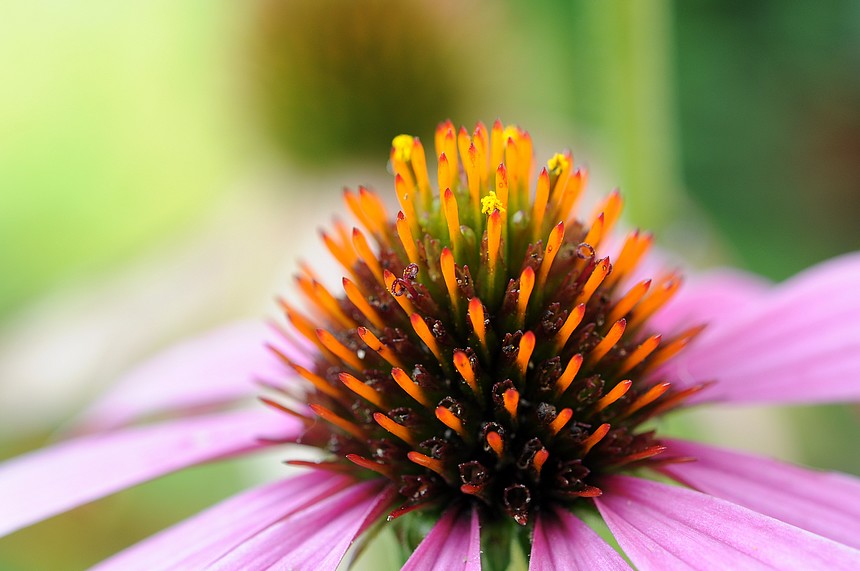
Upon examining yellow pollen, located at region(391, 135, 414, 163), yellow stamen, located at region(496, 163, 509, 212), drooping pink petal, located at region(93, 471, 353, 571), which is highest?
yellow pollen, located at region(391, 135, 414, 163)

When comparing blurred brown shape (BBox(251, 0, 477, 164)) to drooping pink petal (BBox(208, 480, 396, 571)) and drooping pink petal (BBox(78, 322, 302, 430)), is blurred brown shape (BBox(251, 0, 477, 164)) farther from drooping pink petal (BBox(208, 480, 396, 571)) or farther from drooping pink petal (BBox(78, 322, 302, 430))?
drooping pink petal (BBox(208, 480, 396, 571))

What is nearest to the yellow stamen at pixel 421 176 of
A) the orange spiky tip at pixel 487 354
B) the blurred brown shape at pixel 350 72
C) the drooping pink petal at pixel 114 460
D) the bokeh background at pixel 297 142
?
the orange spiky tip at pixel 487 354

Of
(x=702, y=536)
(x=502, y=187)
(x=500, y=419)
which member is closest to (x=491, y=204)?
(x=502, y=187)

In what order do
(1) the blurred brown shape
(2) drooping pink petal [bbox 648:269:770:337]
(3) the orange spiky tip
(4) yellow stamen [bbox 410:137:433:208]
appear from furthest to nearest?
(1) the blurred brown shape, (2) drooping pink petal [bbox 648:269:770:337], (4) yellow stamen [bbox 410:137:433:208], (3) the orange spiky tip

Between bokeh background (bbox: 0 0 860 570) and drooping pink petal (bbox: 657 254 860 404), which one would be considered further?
bokeh background (bbox: 0 0 860 570)

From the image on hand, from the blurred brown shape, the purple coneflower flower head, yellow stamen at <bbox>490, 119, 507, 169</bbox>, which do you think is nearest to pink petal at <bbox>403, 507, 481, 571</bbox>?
the purple coneflower flower head

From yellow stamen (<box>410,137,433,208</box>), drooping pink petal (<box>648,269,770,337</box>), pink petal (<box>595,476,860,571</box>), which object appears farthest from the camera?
drooping pink petal (<box>648,269,770,337</box>)

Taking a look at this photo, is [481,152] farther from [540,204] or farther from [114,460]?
[114,460]
